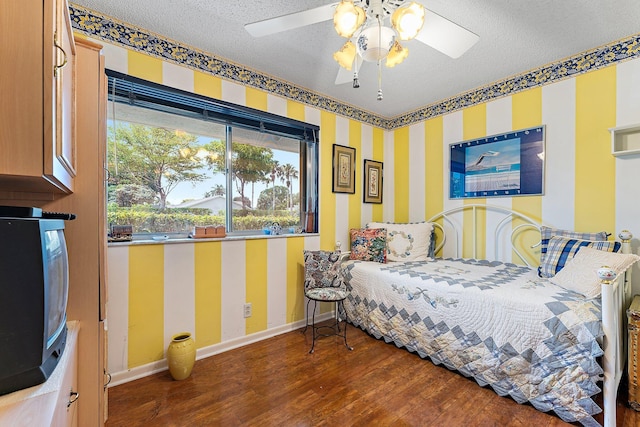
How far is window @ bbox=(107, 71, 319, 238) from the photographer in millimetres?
2133

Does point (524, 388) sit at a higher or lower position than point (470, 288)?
lower

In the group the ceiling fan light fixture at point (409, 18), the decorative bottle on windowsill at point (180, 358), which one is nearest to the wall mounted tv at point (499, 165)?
the ceiling fan light fixture at point (409, 18)

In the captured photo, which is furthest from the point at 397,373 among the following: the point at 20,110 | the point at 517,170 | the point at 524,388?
the point at 20,110

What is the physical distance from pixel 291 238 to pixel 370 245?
874 mm

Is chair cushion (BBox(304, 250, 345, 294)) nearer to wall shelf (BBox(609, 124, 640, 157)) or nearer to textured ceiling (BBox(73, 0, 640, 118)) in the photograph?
textured ceiling (BBox(73, 0, 640, 118))

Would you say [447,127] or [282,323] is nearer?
[282,323]

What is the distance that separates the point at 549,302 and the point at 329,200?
6.91 ft

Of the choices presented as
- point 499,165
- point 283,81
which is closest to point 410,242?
point 499,165

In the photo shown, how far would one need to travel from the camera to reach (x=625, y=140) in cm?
217

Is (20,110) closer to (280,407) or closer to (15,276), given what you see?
(15,276)

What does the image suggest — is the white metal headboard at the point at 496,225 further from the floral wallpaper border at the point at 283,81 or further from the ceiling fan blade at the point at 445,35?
the ceiling fan blade at the point at 445,35

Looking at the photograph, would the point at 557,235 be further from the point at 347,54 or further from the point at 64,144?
the point at 64,144

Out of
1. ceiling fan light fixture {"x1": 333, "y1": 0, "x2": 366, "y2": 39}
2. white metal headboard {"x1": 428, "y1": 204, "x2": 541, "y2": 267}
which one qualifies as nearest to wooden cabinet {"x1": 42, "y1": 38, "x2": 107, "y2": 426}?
ceiling fan light fixture {"x1": 333, "y1": 0, "x2": 366, "y2": 39}

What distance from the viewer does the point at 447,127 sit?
10.5 ft
